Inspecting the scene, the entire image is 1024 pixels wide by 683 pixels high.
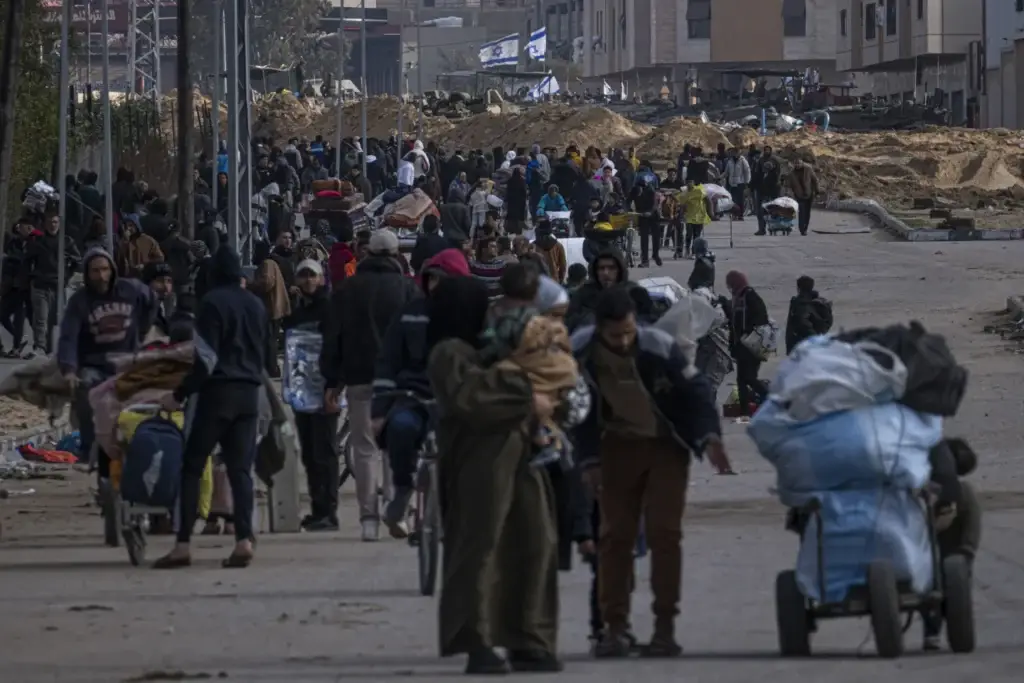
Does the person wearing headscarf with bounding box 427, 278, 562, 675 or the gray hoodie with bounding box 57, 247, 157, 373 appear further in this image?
the gray hoodie with bounding box 57, 247, 157, 373

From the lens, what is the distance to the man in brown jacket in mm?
44500

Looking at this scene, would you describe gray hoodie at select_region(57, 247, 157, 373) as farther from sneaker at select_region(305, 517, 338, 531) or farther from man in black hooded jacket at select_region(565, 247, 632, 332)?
man in black hooded jacket at select_region(565, 247, 632, 332)

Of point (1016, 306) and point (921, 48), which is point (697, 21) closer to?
point (921, 48)

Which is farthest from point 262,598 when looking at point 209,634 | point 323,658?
point 323,658

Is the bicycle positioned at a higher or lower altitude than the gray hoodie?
lower

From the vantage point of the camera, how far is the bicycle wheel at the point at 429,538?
10461mm

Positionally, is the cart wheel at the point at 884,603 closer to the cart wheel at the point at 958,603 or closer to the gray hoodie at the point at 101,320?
the cart wheel at the point at 958,603

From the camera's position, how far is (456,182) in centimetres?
4712

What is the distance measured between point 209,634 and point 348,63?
159 m

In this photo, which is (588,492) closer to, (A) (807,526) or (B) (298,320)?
(A) (807,526)

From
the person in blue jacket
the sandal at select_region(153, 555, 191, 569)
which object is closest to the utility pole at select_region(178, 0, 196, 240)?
the person in blue jacket

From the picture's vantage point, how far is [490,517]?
8.23m

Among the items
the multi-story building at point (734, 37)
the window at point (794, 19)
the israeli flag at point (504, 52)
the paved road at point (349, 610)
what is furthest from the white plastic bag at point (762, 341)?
the israeli flag at point (504, 52)

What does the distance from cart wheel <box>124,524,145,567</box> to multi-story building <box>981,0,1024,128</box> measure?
67535 millimetres
